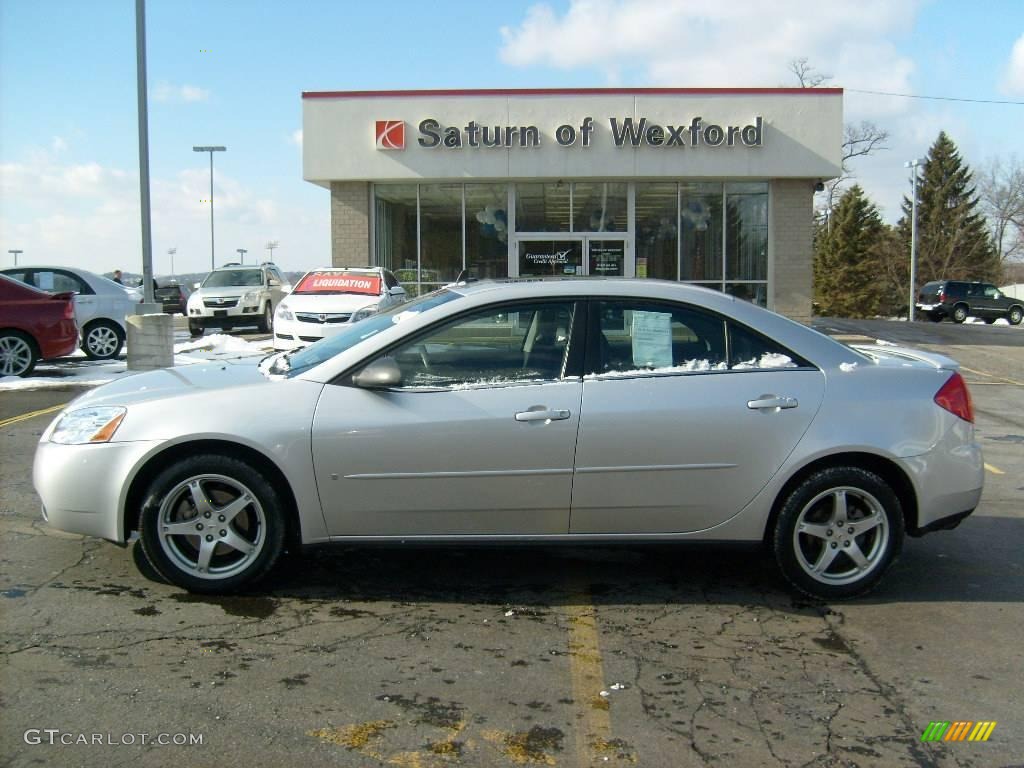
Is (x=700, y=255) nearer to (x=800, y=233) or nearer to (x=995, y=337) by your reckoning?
(x=800, y=233)

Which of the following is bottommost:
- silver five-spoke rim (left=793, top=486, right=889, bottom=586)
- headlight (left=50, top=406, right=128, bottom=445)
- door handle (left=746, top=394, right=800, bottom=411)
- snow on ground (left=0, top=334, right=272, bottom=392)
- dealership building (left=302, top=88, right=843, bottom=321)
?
silver five-spoke rim (left=793, top=486, right=889, bottom=586)

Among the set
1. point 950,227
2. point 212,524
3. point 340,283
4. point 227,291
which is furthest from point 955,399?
point 950,227

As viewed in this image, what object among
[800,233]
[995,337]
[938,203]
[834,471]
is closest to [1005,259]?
[938,203]

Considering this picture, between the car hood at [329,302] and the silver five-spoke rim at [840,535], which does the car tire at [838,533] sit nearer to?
the silver five-spoke rim at [840,535]

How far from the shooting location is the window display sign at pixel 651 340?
4.65 metres

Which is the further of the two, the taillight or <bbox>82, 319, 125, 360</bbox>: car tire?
<bbox>82, 319, 125, 360</bbox>: car tire

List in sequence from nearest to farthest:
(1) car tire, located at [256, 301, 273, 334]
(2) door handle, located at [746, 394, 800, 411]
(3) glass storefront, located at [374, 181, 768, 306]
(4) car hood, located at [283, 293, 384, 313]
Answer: (2) door handle, located at [746, 394, 800, 411] < (4) car hood, located at [283, 293, 384, 313] < (3) glass storefront, located at [374, 181, 768, 306] < (1) car tire, located at [256, 301, 273, 334]

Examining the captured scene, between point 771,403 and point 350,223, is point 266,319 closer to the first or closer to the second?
point 350,223

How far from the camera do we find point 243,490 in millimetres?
4445

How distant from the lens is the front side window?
4.57 m

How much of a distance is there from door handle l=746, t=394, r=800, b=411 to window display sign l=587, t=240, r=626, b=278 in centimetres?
1725

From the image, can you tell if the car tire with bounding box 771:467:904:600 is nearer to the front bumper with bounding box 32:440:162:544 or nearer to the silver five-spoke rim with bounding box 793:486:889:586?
the silver five-spoke rim with bounding box 793:486:889:586

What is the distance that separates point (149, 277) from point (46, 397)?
3539mm

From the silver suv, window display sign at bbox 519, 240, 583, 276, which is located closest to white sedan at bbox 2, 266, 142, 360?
the silver suv
